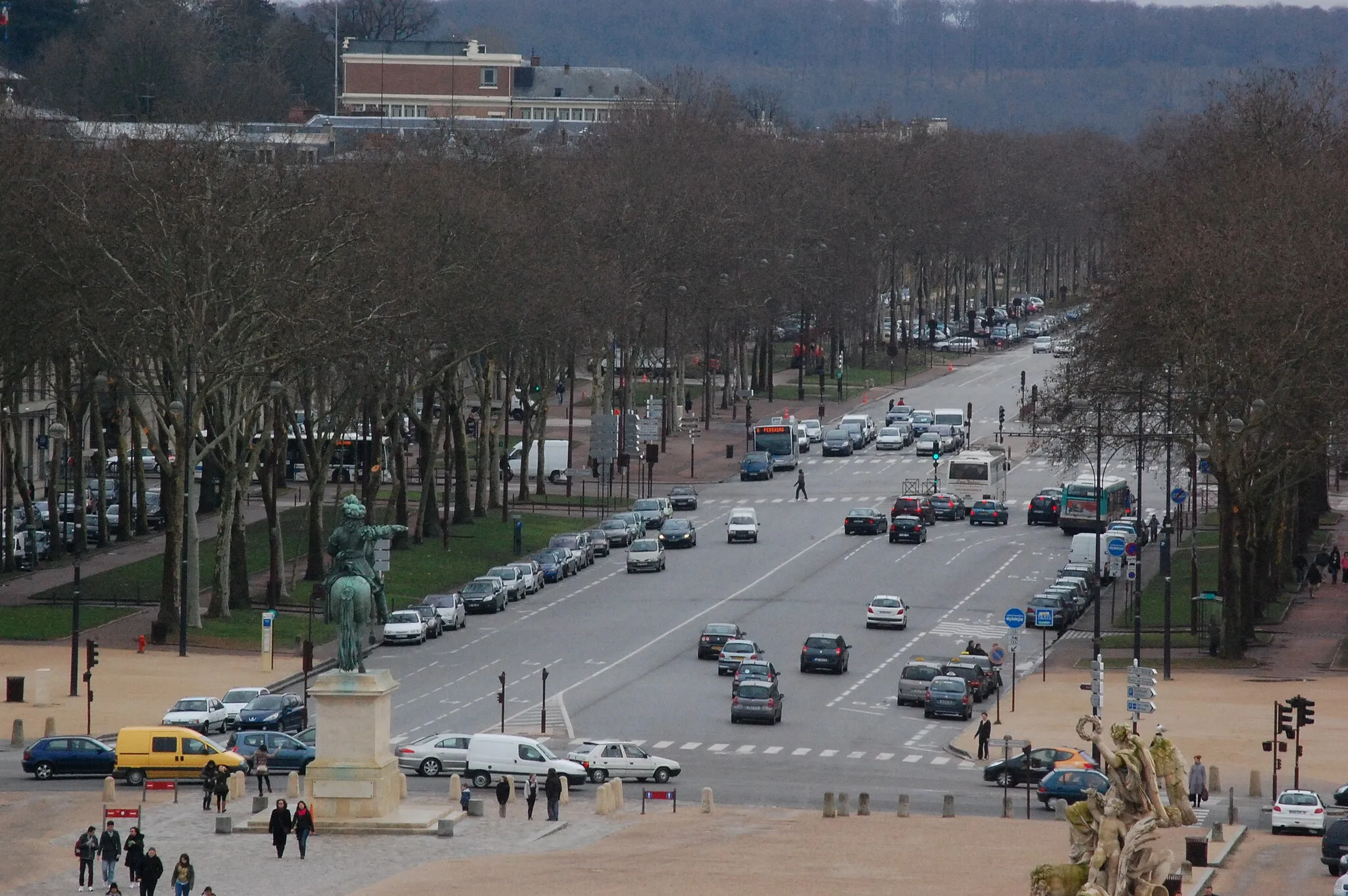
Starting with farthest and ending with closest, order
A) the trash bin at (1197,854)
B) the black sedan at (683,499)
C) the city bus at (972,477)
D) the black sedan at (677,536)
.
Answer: the city bus at (972,477)
the black sedan at (683,499)
the black sedan at (677,536)
the trash bin at (1197,854)

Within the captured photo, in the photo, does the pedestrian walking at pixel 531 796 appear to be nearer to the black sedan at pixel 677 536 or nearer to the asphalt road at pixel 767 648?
the asphalt road at pixel 767 648

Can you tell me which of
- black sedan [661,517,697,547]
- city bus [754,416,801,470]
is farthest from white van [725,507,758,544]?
city bus [754,416,801,470]

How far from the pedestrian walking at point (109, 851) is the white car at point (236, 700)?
57.0 feet

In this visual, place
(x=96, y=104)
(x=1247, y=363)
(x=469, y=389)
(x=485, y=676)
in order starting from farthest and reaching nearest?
(x=96, y=104) < (x=469, y=389) < (x=1247, y=363) < (x=485, y=676)

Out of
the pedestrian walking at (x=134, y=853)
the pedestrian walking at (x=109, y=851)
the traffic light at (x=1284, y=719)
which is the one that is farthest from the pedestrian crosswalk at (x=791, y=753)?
the pedestrian walking at (x=134, y=853)

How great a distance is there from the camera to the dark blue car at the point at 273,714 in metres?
62.2

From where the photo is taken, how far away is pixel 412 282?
284 ft

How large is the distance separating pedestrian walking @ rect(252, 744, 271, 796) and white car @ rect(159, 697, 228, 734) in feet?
17.4

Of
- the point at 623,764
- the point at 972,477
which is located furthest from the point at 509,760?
the point at 972,477

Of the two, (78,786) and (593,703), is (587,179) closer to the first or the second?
(593,703)

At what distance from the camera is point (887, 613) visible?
82562mm

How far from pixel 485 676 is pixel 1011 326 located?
12818 cm

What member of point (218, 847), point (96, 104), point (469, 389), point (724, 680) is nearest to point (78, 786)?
point (218, 847)

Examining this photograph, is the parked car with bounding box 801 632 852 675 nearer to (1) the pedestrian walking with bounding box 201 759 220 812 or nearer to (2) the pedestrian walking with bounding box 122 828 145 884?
(1) the pedestrian walking with bounding box 201 759 220 812
